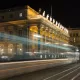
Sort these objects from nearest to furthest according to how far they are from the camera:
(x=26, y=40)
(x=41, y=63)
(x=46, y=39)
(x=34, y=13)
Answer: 1. (x=41, y=63)
2. (x=26, y=40)
3. (x=34, y=13)
4. (x=46, y=39)

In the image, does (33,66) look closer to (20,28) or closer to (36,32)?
(20,28)

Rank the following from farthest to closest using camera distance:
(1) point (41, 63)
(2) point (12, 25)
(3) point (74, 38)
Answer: (3) point (74, 38)
(2) point (12, 25)
(1) point (41, 63)

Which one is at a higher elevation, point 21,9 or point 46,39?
point 21,9

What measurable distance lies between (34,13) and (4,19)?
1222cm

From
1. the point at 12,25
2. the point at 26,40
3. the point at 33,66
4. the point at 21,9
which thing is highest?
the point at 21,9

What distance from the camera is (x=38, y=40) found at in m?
96.9

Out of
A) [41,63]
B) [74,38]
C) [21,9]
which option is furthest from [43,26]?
[74,38]

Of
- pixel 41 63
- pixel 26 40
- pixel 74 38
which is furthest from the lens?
pixel 74 38

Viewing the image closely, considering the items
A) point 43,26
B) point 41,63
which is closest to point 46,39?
point 43,26

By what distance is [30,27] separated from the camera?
94625 millimetres

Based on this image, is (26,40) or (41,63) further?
(26,40)

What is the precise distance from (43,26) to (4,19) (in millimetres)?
15921

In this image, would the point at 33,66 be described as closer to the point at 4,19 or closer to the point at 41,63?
the point at 41,63

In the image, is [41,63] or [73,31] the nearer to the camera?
[41,63]
